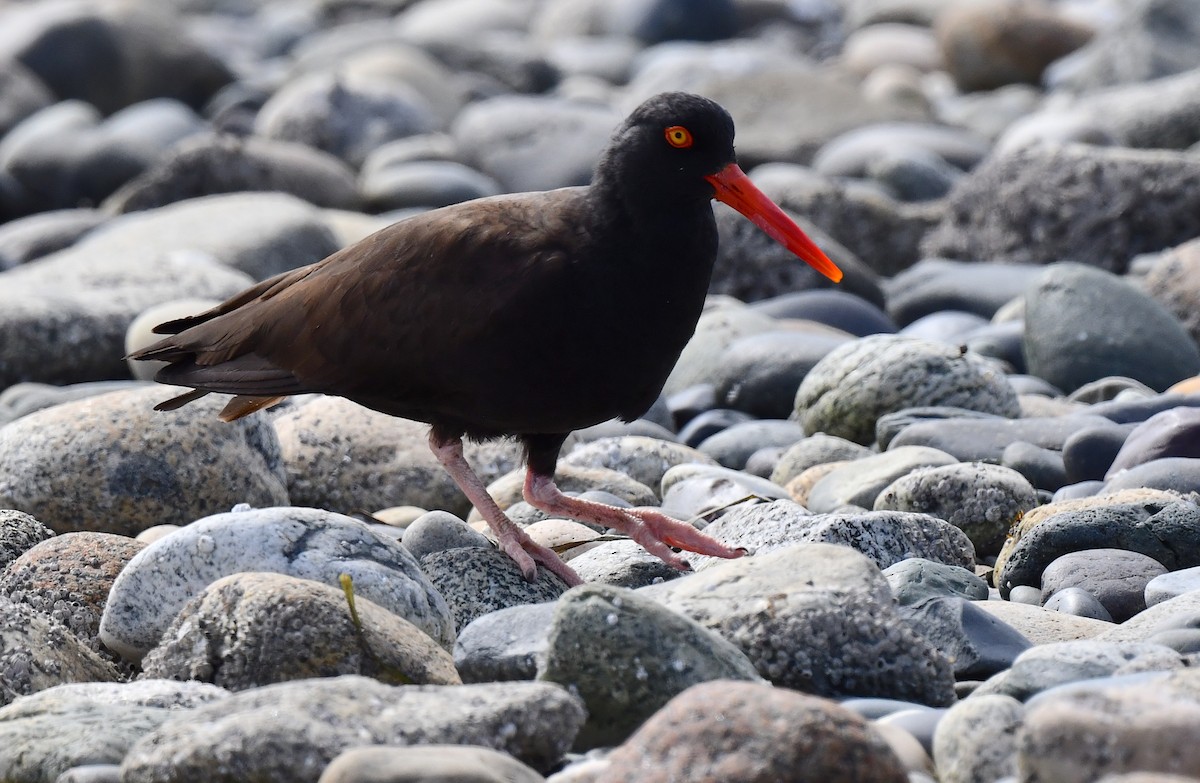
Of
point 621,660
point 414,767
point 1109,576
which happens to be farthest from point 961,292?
point 414,767

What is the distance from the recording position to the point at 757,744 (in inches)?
110

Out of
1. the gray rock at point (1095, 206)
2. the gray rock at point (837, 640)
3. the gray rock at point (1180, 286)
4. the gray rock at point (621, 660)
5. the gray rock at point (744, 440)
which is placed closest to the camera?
the gray rock at point (621, 660)

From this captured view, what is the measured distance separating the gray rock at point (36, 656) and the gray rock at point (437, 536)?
114cm

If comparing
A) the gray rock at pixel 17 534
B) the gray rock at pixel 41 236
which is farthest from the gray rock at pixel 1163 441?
the gray rock at pixel 41 236

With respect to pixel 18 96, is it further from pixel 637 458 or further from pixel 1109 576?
pixel 1109 576

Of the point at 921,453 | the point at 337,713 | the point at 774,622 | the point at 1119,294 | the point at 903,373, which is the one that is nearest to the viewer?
the point at 337,713

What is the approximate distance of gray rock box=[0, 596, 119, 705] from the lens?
386 centimetres

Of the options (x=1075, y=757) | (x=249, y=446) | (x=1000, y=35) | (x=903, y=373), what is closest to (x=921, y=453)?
(x=903, y=373)

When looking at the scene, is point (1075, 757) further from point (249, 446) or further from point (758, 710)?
point (249, 446)

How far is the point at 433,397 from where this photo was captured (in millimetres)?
4902

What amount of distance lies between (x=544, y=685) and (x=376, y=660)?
2.02 feet

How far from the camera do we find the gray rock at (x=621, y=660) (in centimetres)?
340

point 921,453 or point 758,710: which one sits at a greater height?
point 758,710

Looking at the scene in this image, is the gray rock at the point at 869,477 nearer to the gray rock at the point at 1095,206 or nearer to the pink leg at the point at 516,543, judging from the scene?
the pink leg at the point at 516,543
